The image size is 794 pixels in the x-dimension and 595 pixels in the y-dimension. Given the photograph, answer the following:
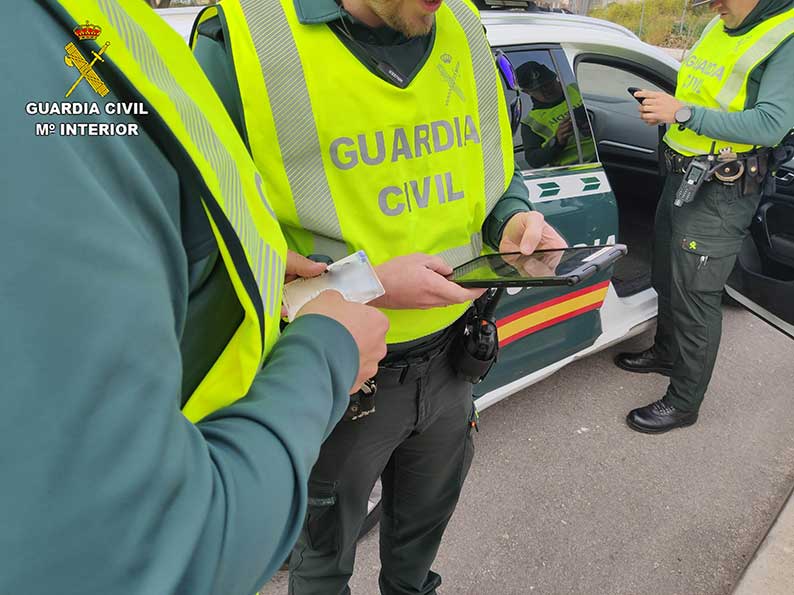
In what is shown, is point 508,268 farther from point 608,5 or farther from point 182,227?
point 608,5

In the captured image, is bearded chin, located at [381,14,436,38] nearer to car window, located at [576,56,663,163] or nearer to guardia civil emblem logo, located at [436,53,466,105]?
guardia civil emblem logo, located at [436,53,466,105]

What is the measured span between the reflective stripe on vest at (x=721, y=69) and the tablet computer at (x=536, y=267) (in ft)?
4.45

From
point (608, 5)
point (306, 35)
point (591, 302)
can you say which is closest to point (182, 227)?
point (306, 35)

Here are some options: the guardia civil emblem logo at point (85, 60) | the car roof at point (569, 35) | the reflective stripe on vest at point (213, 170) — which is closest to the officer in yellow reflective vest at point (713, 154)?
the car roof at point (569, 35)

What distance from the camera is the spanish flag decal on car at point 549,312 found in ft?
6.86

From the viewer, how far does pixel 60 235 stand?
35 centimetres

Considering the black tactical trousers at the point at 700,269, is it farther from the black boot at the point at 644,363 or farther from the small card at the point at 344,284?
the small card at the point at 344,284

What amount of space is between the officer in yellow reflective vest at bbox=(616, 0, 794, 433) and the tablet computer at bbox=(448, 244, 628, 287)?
1.32 metres

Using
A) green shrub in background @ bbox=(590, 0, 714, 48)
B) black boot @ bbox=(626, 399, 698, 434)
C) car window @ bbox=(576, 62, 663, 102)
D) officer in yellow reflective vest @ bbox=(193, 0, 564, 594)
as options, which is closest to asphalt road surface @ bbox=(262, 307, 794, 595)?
black boot @ bbox=(626, 399, 698, 434)

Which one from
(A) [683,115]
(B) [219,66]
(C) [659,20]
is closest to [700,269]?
(A) [683,115]

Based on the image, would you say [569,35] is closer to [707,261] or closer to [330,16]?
[707,261]

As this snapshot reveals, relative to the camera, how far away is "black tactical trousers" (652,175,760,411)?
226cm

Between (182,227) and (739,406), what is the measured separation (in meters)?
2.96

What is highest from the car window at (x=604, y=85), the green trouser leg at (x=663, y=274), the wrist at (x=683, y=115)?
the wrist at (x=683, y=115)
